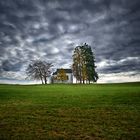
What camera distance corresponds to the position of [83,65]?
101 metres

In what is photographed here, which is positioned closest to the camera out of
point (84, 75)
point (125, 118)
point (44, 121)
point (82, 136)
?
point (82, 136)

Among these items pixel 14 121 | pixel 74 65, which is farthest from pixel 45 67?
pixel 14 121

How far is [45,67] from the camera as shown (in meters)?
123

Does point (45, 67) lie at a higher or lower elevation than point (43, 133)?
higher

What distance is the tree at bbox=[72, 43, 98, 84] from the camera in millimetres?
99062

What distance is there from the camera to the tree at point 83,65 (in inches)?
3900

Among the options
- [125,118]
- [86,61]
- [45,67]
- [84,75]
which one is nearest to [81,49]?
[86,61]

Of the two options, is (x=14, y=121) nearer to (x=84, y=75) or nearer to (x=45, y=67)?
(x=84, y=75)

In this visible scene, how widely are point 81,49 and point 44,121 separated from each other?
93.8m

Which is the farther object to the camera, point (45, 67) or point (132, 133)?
point (45, 67)

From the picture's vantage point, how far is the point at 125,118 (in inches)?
499

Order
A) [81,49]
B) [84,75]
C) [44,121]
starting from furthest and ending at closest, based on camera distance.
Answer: [81,49] < [84,75] < [44,121]

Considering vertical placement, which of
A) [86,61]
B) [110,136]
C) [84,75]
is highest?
[86,61]

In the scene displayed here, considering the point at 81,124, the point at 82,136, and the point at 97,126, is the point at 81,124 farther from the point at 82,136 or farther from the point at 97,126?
the point at 82,136
